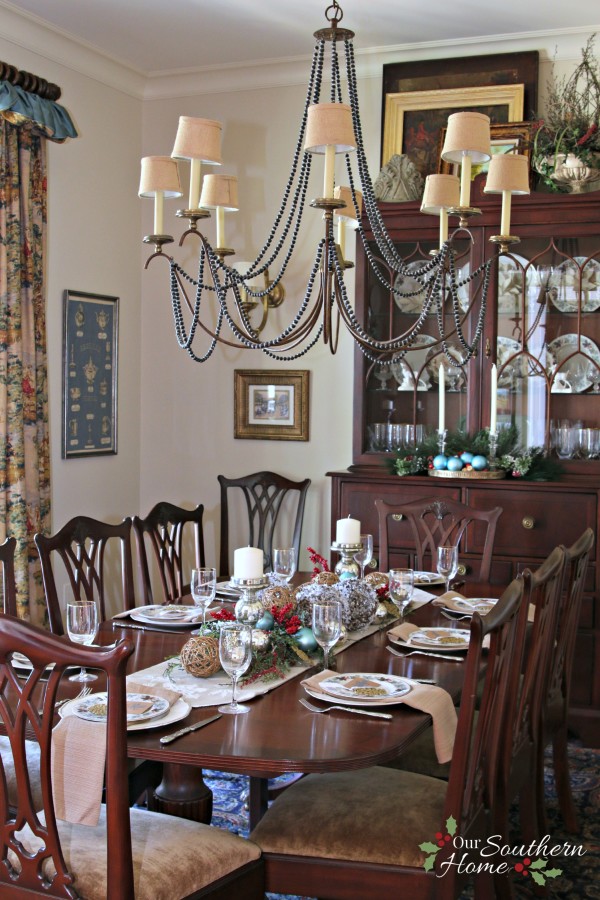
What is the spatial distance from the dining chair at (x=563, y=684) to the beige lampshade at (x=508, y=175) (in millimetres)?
949

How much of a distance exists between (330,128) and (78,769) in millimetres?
1435

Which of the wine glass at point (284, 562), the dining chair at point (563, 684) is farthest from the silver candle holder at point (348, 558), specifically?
the dining chair at point (563, 684)

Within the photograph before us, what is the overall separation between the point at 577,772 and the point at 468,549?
0.95 metres

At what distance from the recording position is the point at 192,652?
2.24 m

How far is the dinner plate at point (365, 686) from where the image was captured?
2117 mm

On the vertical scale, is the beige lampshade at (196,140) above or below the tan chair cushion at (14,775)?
above

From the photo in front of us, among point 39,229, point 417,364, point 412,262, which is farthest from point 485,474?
point 39,229

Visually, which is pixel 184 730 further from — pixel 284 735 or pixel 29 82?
pixel 29 82

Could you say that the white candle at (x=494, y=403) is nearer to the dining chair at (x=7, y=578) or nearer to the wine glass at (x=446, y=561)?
the wine glass at (x=446, y=561)

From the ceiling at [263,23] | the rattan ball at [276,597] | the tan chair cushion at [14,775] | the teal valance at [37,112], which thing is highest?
the ceiling at [263,23]

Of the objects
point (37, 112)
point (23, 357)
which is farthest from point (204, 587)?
point (37, 112)

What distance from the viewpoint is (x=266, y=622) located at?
238 cm

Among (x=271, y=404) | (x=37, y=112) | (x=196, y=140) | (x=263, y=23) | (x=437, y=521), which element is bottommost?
(x=437, y=521)

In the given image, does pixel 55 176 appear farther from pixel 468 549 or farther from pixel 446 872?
pixel 446 872
